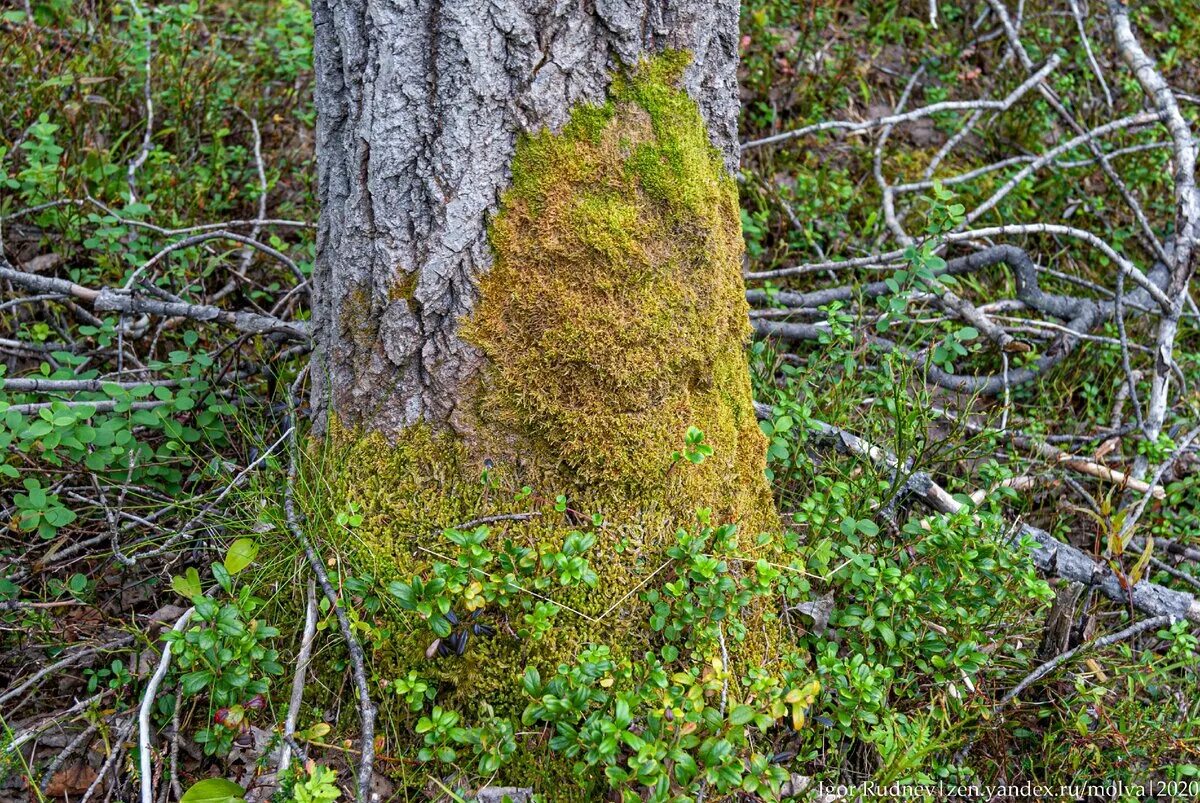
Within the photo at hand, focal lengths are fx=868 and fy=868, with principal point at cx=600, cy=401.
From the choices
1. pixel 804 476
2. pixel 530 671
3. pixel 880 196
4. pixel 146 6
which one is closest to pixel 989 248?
pixel 880 196

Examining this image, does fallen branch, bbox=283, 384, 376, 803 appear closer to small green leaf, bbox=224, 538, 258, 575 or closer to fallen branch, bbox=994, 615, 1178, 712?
small green leaf, bbox=224, 538, 258, 575

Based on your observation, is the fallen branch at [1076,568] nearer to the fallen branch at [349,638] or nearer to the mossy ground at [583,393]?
the mossy ground at [583,393]

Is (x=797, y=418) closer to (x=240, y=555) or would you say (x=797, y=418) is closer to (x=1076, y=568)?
(x=1076, y=568)

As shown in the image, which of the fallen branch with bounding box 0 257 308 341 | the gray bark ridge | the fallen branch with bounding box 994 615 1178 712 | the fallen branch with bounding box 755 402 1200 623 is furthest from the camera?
the fallen branch with bounding box 0 257 308 341

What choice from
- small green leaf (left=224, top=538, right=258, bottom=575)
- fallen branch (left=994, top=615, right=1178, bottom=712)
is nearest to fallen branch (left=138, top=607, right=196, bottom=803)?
small green leaf (left=224, top=538, right=258, bottom=575)

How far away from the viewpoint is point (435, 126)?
1.98 meters

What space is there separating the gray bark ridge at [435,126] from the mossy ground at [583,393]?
0.05 meters

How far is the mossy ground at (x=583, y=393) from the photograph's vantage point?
2061 millimetres

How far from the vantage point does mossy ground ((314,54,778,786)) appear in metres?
2.06

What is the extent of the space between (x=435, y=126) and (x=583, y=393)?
71 cm

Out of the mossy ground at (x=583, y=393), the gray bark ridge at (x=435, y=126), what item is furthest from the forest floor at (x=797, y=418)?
the gray bark ridge at (x=435, y=126)

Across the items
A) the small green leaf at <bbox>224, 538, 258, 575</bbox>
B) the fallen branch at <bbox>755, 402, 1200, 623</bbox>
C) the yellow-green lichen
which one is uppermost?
the yellow-green lichen

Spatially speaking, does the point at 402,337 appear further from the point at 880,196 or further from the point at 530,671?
the point at 880,196

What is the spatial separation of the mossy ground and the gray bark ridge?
0.18 ft
